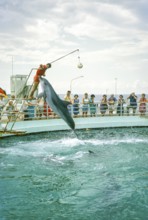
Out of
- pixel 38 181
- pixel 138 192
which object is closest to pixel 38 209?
pixel 38 181

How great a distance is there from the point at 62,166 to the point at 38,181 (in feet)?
5.41

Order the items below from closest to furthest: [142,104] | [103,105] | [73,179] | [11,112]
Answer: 1. [73,179]
2. [11,112]
3. [103,105]
4. [142,104]

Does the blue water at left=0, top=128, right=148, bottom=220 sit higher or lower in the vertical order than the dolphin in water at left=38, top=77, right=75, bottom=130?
lower

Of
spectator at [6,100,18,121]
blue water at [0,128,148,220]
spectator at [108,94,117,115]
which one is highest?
spectator at [108,94,117,115]

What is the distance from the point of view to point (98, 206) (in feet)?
22.6

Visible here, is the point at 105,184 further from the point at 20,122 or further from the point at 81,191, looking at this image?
the point at 20,122

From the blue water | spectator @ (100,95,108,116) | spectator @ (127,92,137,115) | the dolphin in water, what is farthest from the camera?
spectator @ (127,92,137,115)

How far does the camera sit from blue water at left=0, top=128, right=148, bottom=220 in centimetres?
679

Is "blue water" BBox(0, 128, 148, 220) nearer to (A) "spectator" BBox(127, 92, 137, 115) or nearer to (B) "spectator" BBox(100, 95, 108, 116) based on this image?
(B) "spectator" BBox(100, 95, 108, 116)

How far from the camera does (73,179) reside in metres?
8.97

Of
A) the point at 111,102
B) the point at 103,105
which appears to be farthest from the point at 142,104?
the point at 103,105

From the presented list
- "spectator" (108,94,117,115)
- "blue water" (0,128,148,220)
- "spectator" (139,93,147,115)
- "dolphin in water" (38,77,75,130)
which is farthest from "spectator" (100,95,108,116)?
"dolphin in water" (38,77,75,130)

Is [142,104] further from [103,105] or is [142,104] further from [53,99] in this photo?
[53,99]

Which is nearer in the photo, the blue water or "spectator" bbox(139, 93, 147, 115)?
the blue water
